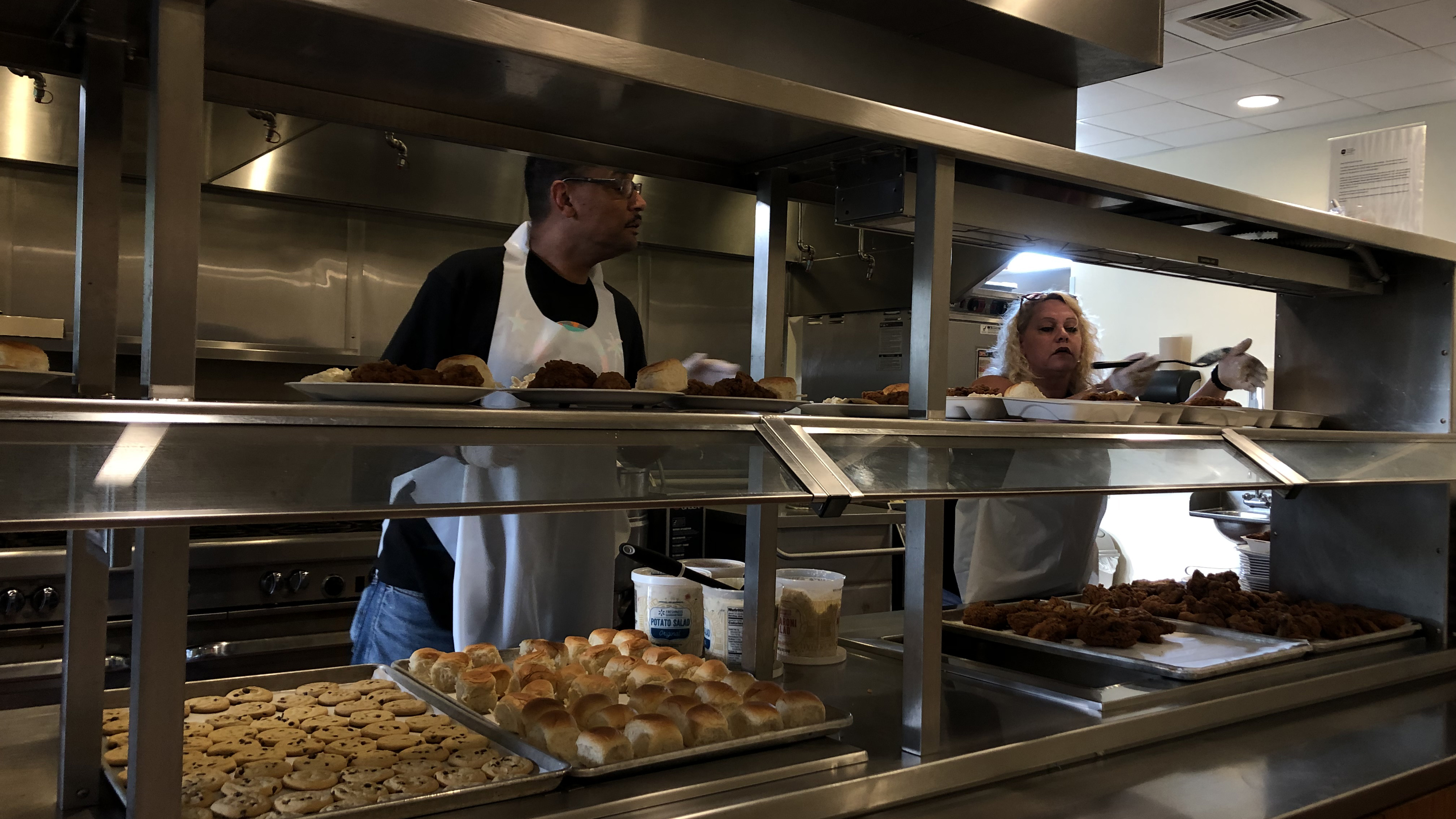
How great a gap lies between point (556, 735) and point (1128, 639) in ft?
3.93

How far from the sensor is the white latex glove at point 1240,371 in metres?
A: 2.35

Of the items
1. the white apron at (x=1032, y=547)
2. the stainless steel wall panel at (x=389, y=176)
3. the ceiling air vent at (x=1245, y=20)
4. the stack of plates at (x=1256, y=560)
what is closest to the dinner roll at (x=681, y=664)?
the white apron at (x=1032, y=547)

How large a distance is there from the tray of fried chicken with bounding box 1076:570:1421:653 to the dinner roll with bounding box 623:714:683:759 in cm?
124

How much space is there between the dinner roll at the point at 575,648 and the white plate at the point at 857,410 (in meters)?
0.53

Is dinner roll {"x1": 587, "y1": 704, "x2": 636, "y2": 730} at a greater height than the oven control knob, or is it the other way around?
dinner roll {"x1": 587, "y1": 704, "x2": 636, "y2": 730}

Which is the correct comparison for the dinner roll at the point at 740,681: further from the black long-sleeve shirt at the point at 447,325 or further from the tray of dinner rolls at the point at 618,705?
the black long-sleeve shirt at the point at 447,325

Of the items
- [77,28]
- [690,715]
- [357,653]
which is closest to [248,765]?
[690,715]

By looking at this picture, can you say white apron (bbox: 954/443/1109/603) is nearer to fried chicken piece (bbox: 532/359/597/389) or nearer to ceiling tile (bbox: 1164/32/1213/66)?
fried chicken piece (bbox: 532/359/597/389)

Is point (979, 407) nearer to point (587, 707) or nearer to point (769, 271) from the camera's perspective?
point (769, 271)

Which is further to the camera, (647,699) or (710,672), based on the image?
(710,672)

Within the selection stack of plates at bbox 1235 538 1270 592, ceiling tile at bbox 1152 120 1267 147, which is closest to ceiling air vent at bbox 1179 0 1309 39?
ceiling tile at bbox 1152 120 1267 147

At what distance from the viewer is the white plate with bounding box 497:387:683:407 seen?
3.84 feet

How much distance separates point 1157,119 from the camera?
6129mm

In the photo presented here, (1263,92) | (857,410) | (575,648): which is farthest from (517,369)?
(1263,92)
